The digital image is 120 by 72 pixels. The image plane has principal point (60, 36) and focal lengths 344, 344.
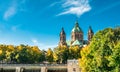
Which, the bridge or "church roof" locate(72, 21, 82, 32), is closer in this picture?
the bridge

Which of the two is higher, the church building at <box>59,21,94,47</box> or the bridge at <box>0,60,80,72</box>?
the church building at <box>59,21,94,47</box>

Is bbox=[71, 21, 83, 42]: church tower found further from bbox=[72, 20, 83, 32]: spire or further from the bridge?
the bridge

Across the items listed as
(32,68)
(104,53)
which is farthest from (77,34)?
(104,53)

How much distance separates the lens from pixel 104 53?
61906mm

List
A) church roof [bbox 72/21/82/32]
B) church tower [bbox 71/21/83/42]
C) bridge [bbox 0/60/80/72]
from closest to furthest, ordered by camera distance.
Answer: bridge [bbox 0/60/80/72] < church tower [bbox 71/21/83/42] < church roof [bbox 72/21/82/32]

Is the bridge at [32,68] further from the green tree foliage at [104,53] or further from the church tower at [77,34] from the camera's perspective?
the church tower at [77,34]

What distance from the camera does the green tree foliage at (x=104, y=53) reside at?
5829 cm

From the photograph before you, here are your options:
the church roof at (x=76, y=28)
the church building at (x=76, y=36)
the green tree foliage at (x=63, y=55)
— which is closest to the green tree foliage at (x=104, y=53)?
the green tree foliage at (x=63, y=55)

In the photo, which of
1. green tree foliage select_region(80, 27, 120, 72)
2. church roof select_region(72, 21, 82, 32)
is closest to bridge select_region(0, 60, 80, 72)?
green tree foliage select_region(80, 27, 120, 72)

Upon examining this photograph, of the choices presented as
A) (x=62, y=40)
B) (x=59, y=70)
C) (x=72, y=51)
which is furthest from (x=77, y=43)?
(x=59, y=70)

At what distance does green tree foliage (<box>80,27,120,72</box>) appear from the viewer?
191 feet

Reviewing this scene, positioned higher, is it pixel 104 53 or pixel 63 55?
pixel 63 55

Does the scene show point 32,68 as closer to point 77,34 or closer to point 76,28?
point 77,34

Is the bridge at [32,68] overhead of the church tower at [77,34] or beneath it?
beneath
